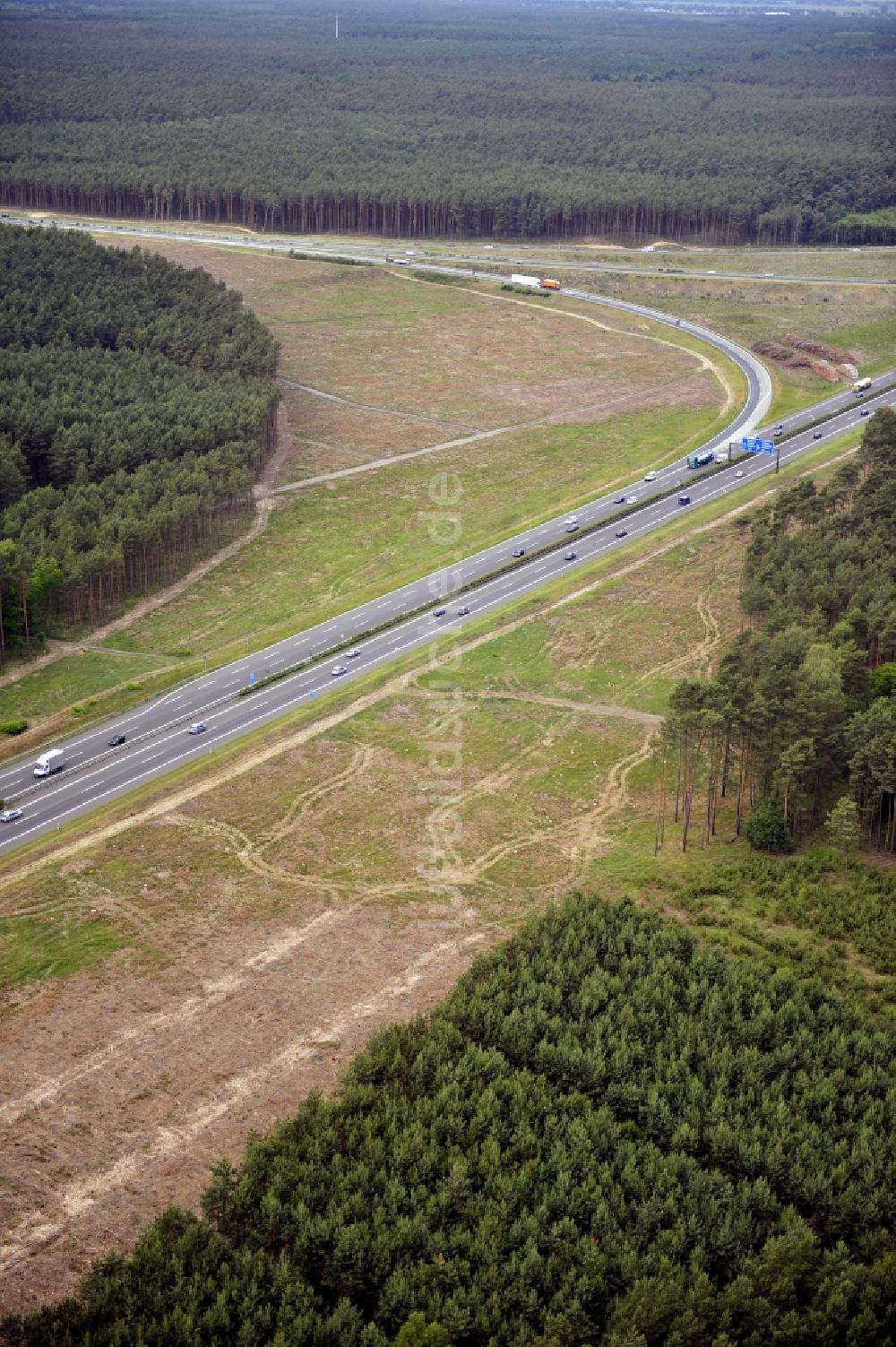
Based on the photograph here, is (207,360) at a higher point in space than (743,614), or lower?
higher

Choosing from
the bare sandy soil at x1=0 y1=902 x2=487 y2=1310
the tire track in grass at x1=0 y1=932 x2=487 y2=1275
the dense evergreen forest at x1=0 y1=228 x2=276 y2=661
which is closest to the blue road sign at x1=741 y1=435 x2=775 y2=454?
the dense evergreen forest at x1=0 y1=228 x2=276 y2=661

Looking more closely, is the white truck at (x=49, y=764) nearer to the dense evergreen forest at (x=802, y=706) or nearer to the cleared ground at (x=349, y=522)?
the cleared ground at (x=349, y=522)

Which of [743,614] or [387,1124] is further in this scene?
[743,614]

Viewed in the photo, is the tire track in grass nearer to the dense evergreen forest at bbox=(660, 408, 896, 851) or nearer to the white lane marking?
the dense evergreen forest at bbox=(660, 408, 896, 851)

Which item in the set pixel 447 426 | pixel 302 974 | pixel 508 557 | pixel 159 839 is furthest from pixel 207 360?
pixel 302 974

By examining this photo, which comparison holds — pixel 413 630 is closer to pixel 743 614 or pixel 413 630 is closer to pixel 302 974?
pixel 743 614

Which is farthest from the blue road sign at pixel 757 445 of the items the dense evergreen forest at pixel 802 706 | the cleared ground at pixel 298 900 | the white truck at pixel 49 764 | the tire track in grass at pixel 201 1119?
the tire track in grass at pixel 201 1119
